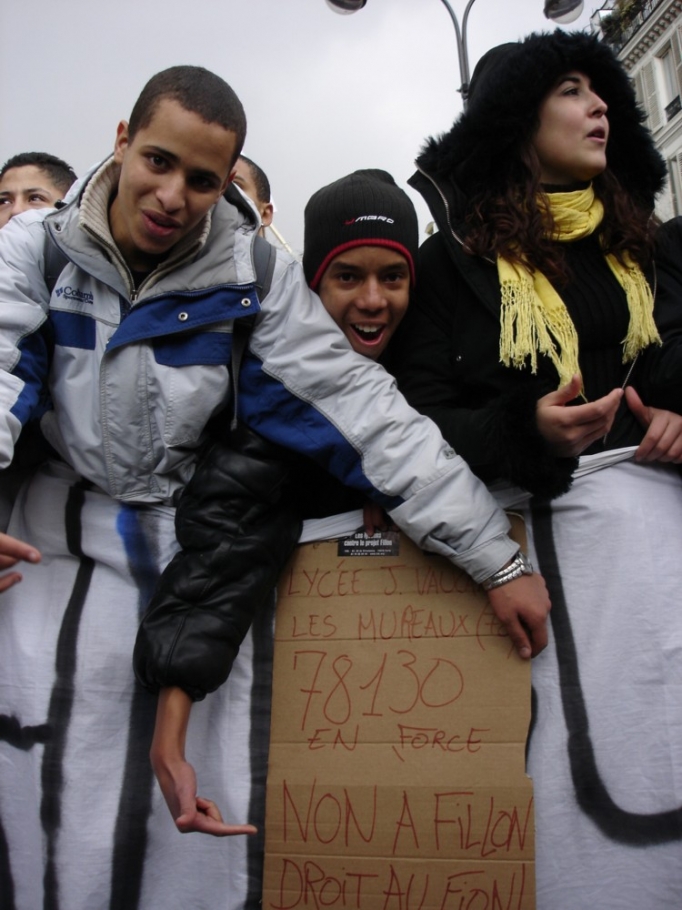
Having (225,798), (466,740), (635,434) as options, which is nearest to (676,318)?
(635,434)

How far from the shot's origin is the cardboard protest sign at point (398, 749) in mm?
1653

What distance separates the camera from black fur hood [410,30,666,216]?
207cm

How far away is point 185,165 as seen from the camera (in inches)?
71.8

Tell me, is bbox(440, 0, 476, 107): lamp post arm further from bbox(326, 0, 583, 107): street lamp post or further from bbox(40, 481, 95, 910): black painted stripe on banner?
bbox(40, 481, 95, 910): black painted stripe on banner

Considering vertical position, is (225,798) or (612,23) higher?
(612,23)

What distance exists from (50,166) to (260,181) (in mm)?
934

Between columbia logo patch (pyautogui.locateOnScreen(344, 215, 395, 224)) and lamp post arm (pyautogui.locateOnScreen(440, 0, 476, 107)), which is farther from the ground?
lamp post arm (pyautogui.locateOnScreen(440, 0, 476, 107))

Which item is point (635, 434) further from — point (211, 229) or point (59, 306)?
point (59, 306)

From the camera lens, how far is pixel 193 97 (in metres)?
1.85

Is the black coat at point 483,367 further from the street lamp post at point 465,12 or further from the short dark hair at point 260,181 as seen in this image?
the street lamp post at point 465,12

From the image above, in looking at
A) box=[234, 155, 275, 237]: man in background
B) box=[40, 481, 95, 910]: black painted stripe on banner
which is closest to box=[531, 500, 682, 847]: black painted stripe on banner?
box=[40, 481, 95, 910]: black painted stripe on banner

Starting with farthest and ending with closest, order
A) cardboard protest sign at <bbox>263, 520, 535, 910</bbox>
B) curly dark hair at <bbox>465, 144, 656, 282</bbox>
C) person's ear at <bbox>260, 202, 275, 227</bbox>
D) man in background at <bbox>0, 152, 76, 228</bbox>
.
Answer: person's ear at <bbox>260, 202, 275, 227</bbox>
man in background at <bbox>0, 152, 76, 228</bbox>
curly dark hair at <bbox>465, 144, 656, 282</bbox>
cardboard protest sign at <bbox>263, 520, 535, 910</bbox>

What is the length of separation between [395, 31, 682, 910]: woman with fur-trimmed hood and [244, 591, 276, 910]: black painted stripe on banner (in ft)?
1.99

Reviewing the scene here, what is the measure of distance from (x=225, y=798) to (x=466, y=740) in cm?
A: 56
